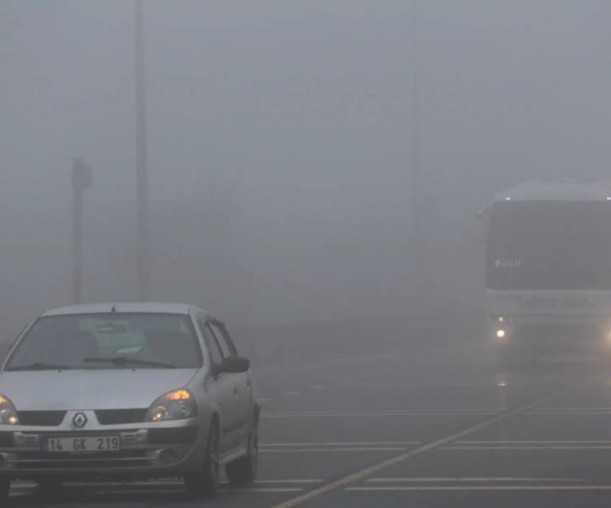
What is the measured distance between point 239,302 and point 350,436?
4247 centimetres

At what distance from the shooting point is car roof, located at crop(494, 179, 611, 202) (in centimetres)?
3700

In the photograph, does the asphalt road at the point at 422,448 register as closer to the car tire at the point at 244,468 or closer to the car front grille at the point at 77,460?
the car tire at the point at 244,468

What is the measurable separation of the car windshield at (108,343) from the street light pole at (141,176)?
68.0 ft

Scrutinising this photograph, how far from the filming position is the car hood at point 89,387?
12688mm

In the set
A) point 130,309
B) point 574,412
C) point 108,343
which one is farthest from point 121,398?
point 574,412

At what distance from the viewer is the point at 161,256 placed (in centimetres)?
6169

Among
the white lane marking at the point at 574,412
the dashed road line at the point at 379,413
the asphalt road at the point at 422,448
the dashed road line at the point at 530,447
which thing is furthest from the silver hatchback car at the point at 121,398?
the white lane marking at the point at 574,412

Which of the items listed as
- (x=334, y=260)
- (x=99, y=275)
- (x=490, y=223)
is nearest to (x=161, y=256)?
(x=99, y=275)

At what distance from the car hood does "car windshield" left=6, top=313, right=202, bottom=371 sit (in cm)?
24

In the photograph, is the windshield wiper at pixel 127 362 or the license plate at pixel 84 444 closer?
the license plate at pixel 84 444

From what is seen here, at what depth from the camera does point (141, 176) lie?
35938 mm

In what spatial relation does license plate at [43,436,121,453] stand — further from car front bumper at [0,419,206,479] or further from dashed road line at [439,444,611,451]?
dashed road line at [439,444,611,451]

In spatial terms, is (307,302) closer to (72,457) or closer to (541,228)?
(541,228)

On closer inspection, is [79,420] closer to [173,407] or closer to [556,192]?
[173,407]
